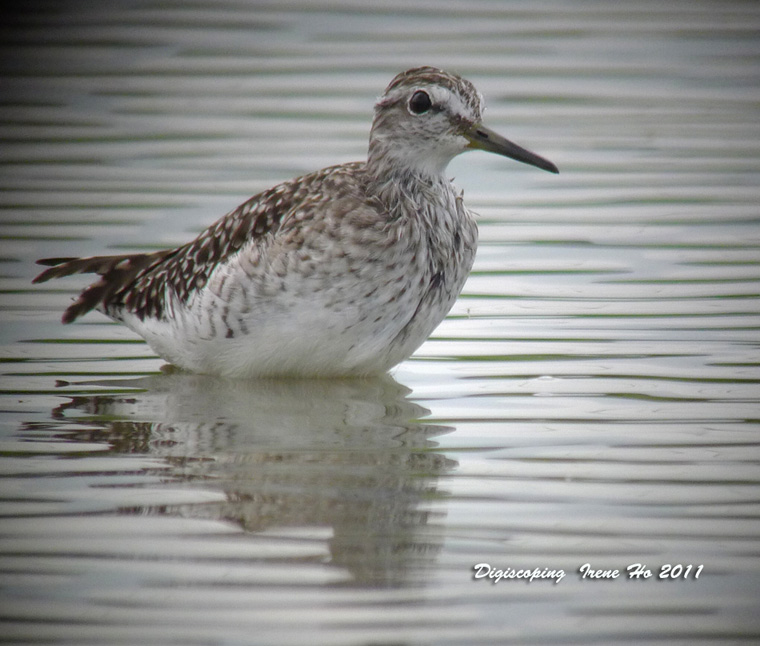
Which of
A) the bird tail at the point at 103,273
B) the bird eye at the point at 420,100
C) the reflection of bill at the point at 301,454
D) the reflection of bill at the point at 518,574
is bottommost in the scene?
the reflection of bill at the point at 518,574

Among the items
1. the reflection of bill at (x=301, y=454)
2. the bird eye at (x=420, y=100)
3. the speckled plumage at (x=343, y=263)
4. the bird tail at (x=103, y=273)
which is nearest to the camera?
the reflection of bill at (x=301, y=454)

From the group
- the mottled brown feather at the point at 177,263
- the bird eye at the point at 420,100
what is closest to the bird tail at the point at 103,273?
the mottled brown feather at the point at 177,263

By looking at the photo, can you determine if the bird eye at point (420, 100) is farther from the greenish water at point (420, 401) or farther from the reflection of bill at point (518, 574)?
→ the reflection of bill at point (518, 574)

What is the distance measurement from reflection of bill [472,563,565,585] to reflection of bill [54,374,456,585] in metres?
0.19

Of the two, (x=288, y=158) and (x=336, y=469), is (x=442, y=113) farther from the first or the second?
(x=288, y=158)

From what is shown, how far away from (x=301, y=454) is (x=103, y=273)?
235 centimetres

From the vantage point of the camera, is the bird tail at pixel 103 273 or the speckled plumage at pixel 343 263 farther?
the bird tail at pixel 103 273

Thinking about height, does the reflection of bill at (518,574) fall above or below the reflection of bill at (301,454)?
below

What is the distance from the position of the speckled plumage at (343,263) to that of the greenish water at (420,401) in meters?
0.24

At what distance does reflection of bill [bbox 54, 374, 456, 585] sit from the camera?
490 centimetres

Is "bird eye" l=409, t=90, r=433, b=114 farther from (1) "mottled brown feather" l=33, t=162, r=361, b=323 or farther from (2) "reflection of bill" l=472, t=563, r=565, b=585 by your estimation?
(2) "reflection of bill" l=472, t=563, r=565, b=585

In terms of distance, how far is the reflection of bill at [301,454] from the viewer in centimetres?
490

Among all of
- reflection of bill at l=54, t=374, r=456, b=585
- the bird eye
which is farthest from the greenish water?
the bird eye

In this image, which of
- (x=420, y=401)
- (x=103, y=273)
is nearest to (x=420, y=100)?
(x=420, y=401)
